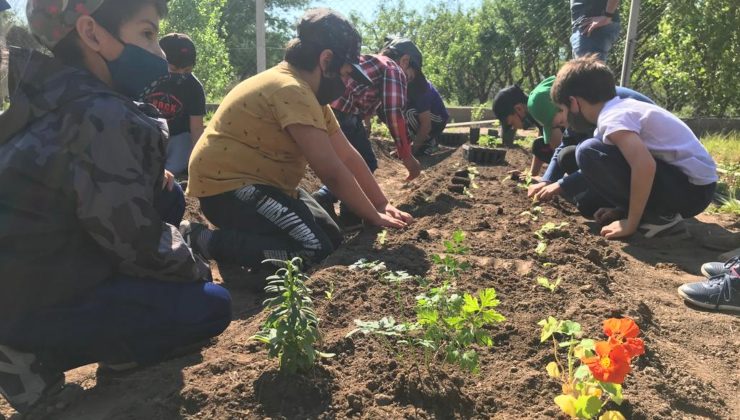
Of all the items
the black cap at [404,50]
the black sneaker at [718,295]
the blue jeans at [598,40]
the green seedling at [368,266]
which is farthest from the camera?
the black cap at [404,50]

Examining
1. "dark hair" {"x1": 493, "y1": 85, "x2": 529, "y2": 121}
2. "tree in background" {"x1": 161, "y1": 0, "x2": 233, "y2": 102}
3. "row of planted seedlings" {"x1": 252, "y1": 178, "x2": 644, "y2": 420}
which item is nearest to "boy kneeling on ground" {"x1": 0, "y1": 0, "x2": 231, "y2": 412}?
"row of planted seedlings" {"x1": 252, "y1": 178, "x2": 644, "y2": 420}

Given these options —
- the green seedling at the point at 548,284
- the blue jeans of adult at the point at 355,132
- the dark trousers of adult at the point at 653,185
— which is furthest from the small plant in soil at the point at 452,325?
the blue jeans of adult at the point at 355,132

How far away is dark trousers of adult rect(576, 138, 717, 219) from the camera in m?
3.58

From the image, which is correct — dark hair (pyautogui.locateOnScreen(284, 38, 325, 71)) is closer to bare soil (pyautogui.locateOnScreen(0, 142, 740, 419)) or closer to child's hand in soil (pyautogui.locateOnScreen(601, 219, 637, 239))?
bare soil (pyautogui.locateOnScreen(0, 142, 740, 419))

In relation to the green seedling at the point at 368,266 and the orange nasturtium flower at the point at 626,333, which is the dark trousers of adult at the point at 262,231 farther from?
the orange nasturtium flower at the point at 626,333

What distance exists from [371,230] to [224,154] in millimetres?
1067

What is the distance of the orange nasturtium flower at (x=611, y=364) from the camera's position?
4.47ft

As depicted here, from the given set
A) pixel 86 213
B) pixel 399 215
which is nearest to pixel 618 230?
pixel 399 215

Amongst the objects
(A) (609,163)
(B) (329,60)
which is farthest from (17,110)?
(A) (609,163)

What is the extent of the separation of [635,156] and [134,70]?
2643 mm

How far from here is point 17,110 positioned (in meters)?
1.84

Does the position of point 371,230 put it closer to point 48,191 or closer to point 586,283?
point 586,283

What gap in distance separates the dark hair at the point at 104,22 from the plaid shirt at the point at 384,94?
280 centimetres

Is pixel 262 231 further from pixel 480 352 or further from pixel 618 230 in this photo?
pixel 618 230
